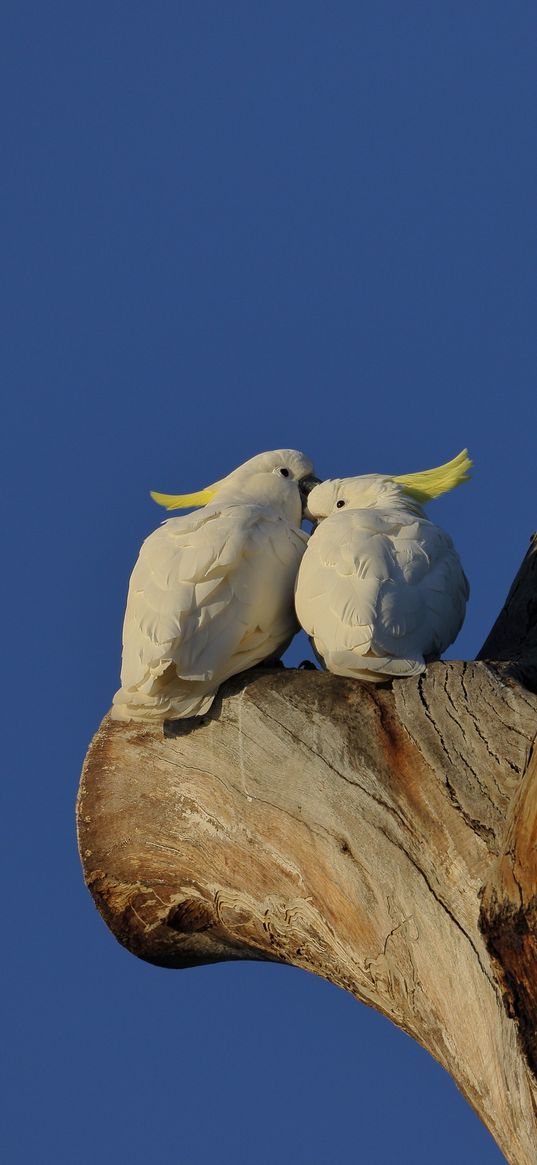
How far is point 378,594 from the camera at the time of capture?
5242 millimetres

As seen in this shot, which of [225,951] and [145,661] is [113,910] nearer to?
[225,951]

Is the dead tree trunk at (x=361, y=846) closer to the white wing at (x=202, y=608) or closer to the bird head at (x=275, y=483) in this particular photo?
the white wing at (x=202, y=608)

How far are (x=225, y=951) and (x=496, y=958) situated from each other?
1883 millimetres

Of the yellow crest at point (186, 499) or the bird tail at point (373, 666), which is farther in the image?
the yellow crest at point (186, 499)

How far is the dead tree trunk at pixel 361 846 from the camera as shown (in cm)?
415

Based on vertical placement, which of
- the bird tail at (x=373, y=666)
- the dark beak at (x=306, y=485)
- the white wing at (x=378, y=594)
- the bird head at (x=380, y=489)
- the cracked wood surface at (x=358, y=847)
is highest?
the dark beak at (x=306, y=485)

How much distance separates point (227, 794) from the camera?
17.3 feet

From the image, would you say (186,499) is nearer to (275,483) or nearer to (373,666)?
(275,483)

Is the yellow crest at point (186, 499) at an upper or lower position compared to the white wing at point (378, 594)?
upper

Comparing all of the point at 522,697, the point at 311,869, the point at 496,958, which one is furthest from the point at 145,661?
the point at 496,958

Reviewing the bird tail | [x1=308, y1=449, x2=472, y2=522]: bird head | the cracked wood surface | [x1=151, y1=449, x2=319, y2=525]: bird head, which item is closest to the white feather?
the bird tail

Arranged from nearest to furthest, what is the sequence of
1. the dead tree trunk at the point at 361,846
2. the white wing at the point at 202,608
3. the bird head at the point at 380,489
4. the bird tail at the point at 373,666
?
the dead tree trunk at the point at 361,846 → the bird tail at the point at 373,666 → the white wing at the point at 202,608 → the bird head at the point at 380,489

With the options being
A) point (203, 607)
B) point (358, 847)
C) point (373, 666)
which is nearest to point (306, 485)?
point (203, 607)

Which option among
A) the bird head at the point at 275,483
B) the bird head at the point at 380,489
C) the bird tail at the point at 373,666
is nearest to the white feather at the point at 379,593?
the bird tail at the point at 373,666
